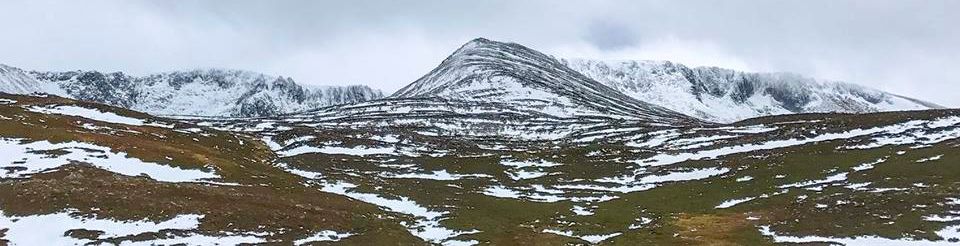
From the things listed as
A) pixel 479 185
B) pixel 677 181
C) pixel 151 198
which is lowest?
pixel 479 185

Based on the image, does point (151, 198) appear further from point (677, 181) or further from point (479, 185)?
point (677, 181)

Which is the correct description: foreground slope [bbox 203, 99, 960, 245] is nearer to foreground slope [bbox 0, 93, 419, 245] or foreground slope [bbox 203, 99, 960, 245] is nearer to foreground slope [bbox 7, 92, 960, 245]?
foreground slope [bbox 7, 92, 960, 245]

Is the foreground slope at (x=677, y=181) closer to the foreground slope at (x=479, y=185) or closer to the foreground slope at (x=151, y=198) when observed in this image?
the foreground slope at (x=479, y=185)

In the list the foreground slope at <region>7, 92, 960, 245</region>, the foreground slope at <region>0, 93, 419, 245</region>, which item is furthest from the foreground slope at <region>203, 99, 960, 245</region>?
the foreground slope at <region>0, 93, 419, 245</region>

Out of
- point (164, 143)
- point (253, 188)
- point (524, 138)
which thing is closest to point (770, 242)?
point (253, 188)

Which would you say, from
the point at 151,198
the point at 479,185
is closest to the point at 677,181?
the point at 479,185

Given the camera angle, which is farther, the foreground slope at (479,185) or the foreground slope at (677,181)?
the foreground slope at (677,181)

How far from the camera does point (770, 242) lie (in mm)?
47562

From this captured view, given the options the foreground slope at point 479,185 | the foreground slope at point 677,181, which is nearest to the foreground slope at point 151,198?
the foreground slope at point 479,185

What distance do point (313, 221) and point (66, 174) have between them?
78.6ft

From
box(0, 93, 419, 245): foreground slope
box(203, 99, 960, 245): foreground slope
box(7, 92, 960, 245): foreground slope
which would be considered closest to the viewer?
box(0, 93, 419, 245): foreground slope

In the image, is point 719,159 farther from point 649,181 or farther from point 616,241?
point 616,241

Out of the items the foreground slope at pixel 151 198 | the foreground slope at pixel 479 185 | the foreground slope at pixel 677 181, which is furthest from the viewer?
the foreground slope at pixel 677 181

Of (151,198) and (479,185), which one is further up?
(151,198)
